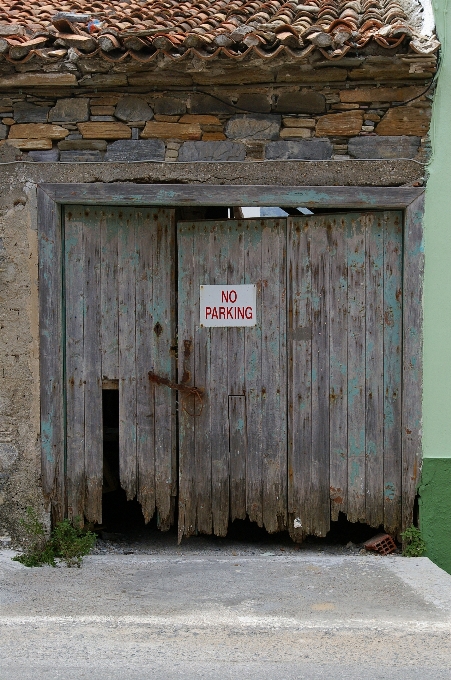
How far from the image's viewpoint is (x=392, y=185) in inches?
181

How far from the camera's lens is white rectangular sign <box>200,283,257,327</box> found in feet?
15.6

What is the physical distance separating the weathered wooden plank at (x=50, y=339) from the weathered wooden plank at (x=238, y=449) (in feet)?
3.57

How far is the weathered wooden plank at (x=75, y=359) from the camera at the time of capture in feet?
15.5

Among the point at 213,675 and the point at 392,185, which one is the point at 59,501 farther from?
the point at 392,185

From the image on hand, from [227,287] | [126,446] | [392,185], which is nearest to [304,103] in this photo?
[392,185]

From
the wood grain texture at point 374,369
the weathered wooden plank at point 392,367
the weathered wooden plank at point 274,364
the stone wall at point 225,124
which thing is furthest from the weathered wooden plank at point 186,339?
the weathered wooden plank at point 392,367

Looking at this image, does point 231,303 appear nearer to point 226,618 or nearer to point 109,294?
point 109,294

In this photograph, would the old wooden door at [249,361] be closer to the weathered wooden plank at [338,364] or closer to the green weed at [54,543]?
the weathered wooden plank at [338,364]

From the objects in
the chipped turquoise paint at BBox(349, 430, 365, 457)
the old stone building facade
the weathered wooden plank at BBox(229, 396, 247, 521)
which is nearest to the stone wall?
the old stone building facade

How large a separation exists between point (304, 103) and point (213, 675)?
10.7ft

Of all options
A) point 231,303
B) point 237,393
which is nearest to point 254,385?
point 237,393

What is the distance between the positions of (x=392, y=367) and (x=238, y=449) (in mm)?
1110

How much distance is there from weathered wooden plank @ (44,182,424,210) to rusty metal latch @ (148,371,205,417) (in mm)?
1102

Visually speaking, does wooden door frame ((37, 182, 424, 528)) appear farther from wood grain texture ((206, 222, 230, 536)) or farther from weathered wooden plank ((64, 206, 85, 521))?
wood grain texture ((206, 222, 230, 536))
